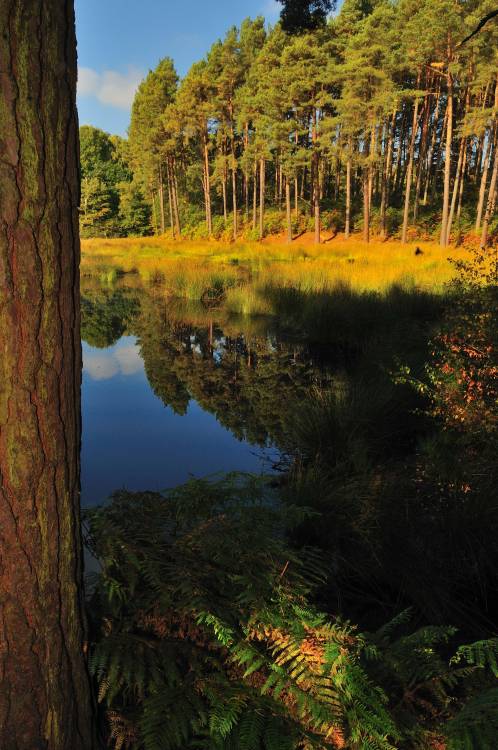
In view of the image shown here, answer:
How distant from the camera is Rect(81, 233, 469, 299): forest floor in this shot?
1198 centimetres

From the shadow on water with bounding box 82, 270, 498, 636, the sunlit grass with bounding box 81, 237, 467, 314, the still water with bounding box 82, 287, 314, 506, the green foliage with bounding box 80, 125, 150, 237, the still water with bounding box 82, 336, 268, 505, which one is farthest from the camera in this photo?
the green foliage with bounding box 80, 125, 150, 237

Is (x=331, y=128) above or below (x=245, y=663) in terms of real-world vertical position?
above

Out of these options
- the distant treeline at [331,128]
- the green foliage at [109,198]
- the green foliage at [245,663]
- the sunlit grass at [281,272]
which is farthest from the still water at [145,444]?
the green foliage at [109,198]

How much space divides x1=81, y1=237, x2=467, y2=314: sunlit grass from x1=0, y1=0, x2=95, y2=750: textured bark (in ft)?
28.2

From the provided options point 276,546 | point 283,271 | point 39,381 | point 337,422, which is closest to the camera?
point 39,381

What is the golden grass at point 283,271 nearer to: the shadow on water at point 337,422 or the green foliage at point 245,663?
the shadow on water at point 337,422

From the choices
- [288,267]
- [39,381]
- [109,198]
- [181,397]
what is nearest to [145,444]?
[181,397]

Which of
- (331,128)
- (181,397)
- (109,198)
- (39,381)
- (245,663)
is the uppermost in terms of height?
(331,128)

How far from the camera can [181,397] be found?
22.9ft

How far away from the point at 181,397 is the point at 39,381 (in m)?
5.81

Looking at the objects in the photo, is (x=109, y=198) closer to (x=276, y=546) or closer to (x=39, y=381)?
(x=276, y=546)

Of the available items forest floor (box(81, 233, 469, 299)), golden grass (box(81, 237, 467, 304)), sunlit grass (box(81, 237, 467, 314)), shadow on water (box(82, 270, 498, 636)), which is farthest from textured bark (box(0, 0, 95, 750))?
golden grass (box(81, 237, 467, 304))

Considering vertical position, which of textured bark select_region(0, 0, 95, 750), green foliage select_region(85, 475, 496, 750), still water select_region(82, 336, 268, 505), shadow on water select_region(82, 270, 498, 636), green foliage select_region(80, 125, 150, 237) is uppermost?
green foliage select_region(80, 125, 150, 237)

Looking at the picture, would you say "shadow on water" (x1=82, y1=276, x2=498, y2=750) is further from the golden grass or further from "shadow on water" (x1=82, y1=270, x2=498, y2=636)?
the golden grass
